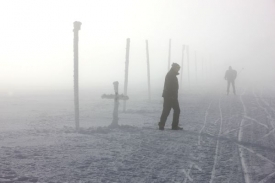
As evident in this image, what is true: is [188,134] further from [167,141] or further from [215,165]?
[215,165]

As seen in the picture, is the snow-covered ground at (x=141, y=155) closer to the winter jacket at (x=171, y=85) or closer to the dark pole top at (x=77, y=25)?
the winter jacket at (x=171, y=85)

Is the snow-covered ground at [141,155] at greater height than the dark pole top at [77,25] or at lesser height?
lesser

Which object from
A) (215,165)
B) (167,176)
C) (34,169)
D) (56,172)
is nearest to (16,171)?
(34,169)

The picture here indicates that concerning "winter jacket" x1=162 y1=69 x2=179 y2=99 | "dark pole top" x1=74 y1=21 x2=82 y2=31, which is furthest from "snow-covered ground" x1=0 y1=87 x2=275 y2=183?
"dark pole top" x1=74 y1=21 x2=82 y2=31

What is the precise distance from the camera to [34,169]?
16.6ft

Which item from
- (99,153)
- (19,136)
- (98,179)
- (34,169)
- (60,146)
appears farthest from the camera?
(19,136)

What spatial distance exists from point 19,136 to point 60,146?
2102 millimetres

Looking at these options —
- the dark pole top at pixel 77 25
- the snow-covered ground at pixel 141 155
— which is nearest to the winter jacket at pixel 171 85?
the snow-covered ground at pixel 141 155

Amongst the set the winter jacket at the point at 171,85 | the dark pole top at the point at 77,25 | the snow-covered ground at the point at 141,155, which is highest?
the dark pole top at the point at 77,25

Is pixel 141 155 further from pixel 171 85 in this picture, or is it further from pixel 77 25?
pixel 77 25

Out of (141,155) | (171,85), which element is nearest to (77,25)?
(171,85)

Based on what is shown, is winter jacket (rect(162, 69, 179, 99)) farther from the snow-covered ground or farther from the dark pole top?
the dark pole top

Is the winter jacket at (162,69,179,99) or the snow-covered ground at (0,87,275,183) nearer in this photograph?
the snow-covered ground at (0,87,275,183)

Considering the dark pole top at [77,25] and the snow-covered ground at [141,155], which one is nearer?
the snow-covered ground at [141,155]
